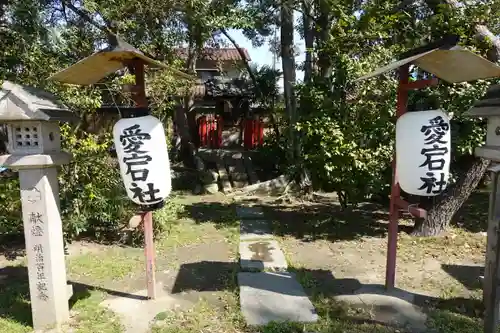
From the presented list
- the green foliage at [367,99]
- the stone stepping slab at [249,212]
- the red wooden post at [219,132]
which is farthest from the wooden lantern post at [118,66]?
the red wooden post at [219,132]

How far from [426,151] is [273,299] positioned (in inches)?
89.0

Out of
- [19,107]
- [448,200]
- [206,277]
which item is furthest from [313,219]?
[19,107]

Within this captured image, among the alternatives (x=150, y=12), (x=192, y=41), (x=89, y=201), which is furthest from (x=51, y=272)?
(x=192, y=41)

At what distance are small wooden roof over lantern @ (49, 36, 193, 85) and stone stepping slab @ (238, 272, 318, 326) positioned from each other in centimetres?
267

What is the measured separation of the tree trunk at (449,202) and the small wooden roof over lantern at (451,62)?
114 inches

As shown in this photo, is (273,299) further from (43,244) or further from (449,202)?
(449,202)

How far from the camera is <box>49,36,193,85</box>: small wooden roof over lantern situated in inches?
144

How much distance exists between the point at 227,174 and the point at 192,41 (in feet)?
16.6

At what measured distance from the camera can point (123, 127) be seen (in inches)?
149

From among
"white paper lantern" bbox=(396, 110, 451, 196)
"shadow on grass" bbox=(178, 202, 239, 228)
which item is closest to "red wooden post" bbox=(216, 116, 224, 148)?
"shadow on grass" bbox=(178, 202, 239, 228)

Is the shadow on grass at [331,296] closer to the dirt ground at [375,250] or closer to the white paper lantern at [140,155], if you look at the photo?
the dirt ground at [375,250]

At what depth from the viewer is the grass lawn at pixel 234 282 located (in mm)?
3848

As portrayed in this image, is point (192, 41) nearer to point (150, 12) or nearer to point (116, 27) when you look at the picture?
point (150, 12)

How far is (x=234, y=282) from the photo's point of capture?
16.0 ft
